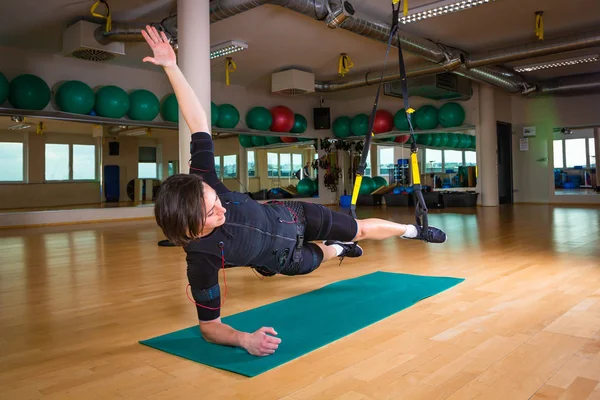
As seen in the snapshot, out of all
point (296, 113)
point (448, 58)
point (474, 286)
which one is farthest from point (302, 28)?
point (474, 286)

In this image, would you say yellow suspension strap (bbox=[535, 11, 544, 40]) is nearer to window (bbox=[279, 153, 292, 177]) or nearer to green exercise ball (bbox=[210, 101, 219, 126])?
green exercise ball (bbox=[210, 101, 219, 126])

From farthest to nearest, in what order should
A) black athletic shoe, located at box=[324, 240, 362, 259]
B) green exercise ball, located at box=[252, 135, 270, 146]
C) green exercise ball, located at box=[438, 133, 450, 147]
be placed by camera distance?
1. green exercise ball, located at box=[438, 133, 450, 147]
2. green exercise ball, located at box=[252, 135, 270, 146]
3. black athletic shoe, located at box=[324, 240, 362, 259]

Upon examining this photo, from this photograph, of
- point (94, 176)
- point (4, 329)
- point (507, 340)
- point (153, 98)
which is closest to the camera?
point (507, 340)

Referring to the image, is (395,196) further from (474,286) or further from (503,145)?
(474,286)

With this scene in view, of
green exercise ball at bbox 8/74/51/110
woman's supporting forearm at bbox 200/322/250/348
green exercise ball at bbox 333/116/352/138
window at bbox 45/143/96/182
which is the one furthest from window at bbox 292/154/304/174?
woman's supporting forearm at bbox 200/322/250/348

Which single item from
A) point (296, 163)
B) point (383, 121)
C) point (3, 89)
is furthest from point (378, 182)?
point (3, 89)

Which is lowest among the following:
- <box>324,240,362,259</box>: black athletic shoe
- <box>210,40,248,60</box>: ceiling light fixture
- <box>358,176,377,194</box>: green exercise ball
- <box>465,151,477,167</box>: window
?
<box>324,240,362,259</box>: black athletic shoe

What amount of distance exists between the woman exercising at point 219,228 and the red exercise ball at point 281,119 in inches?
302

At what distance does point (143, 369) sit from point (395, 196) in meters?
9.56

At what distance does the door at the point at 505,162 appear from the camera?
1073 cm

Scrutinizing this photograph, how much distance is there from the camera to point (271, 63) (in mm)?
8109

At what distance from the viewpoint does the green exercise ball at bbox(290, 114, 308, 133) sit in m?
10.2

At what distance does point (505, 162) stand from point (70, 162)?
35.0 feet

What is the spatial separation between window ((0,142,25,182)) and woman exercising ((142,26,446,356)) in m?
10.4
